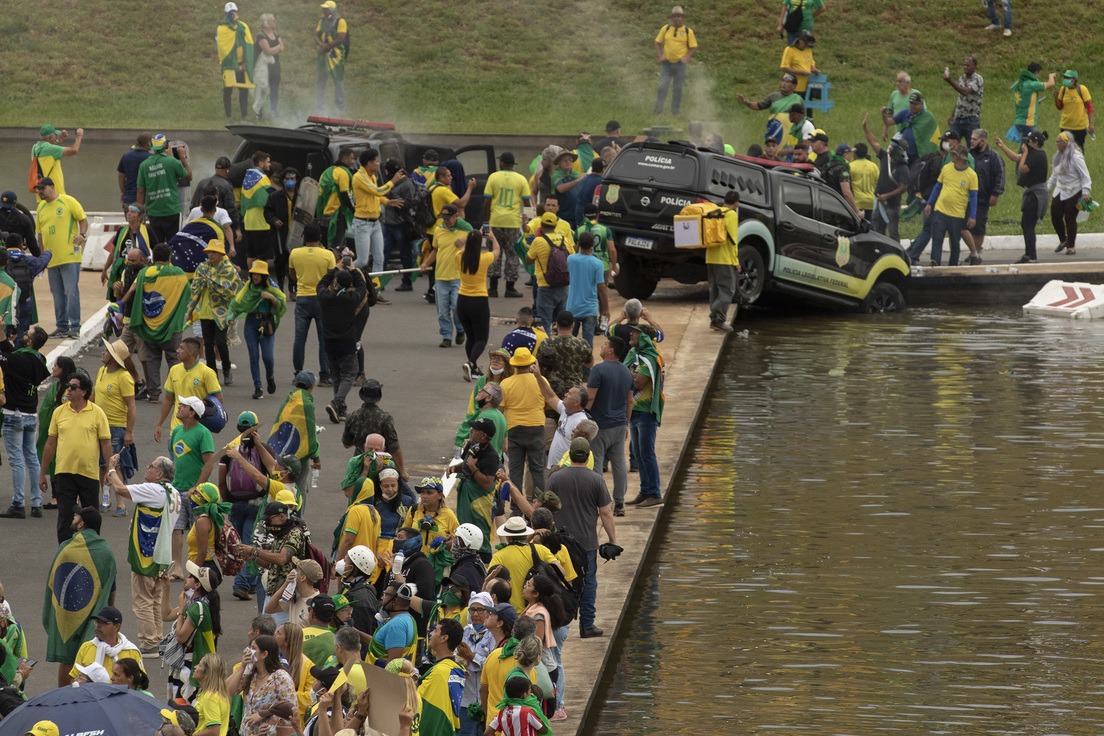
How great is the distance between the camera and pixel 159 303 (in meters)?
17.6

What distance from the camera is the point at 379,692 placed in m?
9.49

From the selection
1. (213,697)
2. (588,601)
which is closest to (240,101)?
(588,601)

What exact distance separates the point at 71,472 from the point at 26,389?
4.94ft

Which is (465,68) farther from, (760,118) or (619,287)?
(619,287)

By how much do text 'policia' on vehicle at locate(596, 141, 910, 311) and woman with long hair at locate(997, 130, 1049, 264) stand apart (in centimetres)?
252

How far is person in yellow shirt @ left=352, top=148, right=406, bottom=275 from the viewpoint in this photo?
22219mm

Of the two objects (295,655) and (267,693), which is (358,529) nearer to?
(295,655)

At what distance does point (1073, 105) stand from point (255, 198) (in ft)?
46.4

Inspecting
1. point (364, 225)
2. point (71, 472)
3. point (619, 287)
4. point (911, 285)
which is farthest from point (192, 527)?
point (911, 285)

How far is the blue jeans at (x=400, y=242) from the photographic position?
934 inches

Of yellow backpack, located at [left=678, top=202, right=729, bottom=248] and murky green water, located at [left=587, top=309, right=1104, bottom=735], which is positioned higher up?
yellow backpack, located at [left=678, top=202, right=729, bottom=248]

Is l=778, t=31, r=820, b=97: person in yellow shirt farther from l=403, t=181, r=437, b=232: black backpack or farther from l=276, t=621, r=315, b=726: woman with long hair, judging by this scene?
l=276, t=621, r=315, b=726: woman with long hair

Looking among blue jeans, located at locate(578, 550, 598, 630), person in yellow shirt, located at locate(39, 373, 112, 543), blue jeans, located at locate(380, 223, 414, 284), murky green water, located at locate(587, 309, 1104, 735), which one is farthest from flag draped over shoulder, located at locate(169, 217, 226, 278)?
blue jeans, located at locate(578, 550, 598, 630)

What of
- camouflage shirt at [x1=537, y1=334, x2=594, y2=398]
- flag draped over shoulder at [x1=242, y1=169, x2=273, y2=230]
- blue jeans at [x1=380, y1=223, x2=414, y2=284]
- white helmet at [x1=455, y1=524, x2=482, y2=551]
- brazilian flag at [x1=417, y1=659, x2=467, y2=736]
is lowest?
brazilian flag at [x1=417, y1=659, x2=467, y2=736]
